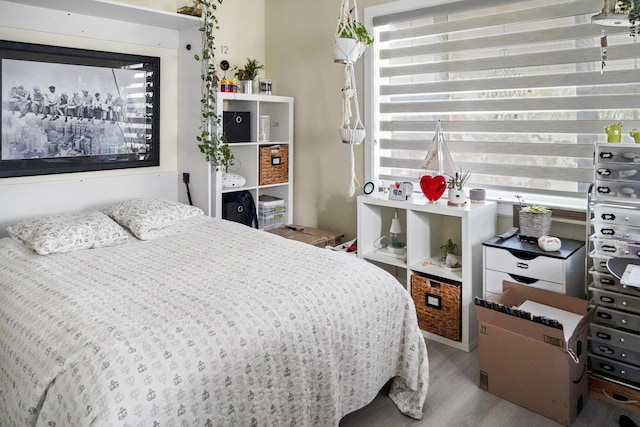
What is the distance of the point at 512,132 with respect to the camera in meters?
2.95

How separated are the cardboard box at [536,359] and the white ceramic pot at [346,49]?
5.20 ft

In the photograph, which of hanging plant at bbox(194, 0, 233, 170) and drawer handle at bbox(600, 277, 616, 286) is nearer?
drawer handle at bbox(600, 277, 616, 286)

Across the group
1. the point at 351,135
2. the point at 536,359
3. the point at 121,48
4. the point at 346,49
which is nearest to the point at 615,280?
the point at 536,359

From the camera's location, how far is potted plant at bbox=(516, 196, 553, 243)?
2.69m

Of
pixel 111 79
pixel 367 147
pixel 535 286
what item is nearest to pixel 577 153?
pixel 535 286

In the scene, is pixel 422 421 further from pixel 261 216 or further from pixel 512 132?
pixel 261 216

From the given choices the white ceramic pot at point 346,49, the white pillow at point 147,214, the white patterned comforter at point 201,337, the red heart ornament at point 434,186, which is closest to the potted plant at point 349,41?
the white ceramic pot at point 346,49

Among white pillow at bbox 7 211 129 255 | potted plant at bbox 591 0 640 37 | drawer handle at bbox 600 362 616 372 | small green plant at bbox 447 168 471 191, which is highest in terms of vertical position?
potted plant at bbox 591 0 640 37

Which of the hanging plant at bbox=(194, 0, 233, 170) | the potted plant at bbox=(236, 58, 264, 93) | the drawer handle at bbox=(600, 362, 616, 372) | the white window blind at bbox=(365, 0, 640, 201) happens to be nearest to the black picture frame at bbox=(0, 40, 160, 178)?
the hanging plant at bbox=(194, 0, 233, 170)

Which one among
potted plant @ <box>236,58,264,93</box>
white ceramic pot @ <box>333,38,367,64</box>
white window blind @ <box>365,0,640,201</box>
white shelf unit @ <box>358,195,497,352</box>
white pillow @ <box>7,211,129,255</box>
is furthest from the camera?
potted plant @ <box>236,58,264,93</box>

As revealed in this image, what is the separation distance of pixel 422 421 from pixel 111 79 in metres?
2.76

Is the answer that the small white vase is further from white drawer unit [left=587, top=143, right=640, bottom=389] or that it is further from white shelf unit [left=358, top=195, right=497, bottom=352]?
white drawer unit [left=587, top=143, right=640, bottom=389]

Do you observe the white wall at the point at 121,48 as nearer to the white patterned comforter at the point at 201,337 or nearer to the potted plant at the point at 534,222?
the white patterned comforter at the point at 201,337

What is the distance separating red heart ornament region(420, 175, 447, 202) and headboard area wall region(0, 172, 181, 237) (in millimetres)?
1816
